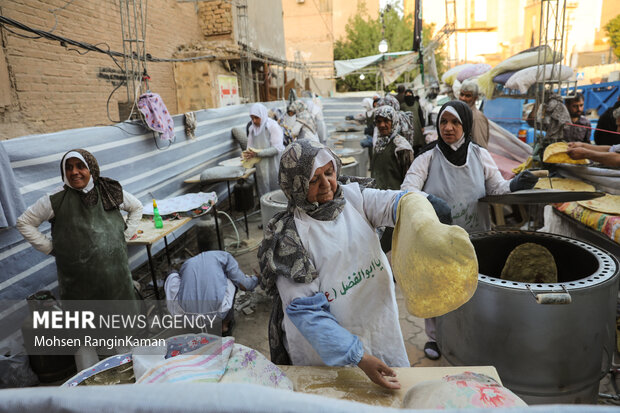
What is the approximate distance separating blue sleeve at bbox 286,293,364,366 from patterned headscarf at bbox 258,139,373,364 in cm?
9

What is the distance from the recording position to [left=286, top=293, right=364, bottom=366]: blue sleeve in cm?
132

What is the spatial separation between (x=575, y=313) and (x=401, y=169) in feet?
8.33

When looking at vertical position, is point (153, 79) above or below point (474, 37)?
below

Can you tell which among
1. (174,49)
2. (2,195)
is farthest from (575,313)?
(174,49)

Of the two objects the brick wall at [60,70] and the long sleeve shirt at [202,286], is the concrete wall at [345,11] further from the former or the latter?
the long sleeve shirt at [202,286]

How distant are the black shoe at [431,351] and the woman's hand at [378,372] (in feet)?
6.28

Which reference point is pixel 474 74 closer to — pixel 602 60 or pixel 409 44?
pixel 409 44

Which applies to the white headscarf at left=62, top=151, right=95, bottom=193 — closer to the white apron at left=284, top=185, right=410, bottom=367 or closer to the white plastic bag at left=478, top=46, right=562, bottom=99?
the white apron at left=284, top=185, right=410, bottom=367

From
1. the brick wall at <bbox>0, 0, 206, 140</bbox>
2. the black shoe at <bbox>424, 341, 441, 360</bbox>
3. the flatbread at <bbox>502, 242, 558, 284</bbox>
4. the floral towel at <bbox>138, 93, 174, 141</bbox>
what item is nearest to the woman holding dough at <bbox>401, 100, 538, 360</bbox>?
the flatbread at <bbox>502, 242, 558, 284</bbox>

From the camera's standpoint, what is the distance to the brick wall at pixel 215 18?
10.5m

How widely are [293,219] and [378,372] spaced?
630 millimetres

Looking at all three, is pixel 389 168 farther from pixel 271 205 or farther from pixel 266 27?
pixel 266 27

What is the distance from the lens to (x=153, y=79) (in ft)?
28.8

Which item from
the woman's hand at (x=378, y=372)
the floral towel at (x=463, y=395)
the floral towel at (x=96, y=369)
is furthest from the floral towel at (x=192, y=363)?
the floral towel at (x=463, y=395)
